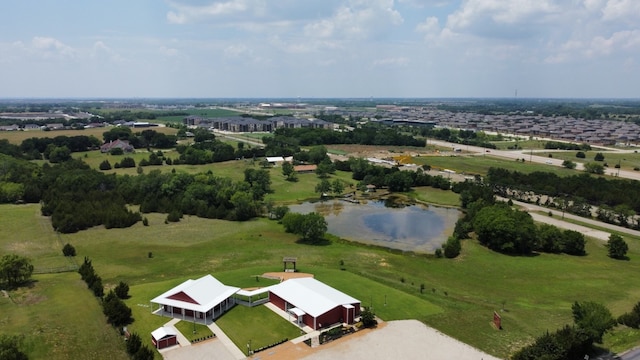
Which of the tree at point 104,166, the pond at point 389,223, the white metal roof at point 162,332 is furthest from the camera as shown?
the tree at point 104,166

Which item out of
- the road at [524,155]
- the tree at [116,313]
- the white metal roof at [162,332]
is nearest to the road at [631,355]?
the white metal roof at [162,332]

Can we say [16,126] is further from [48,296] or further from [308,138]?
[48,296]

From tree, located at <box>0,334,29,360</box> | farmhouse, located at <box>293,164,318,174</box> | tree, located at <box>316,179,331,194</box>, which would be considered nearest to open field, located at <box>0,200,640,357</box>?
tree, located at <box>0,334,29,360</box>

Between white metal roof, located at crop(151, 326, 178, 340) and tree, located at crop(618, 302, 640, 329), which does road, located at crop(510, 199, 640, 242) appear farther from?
white metal roof, located at crop(151, 326, 178, 340)

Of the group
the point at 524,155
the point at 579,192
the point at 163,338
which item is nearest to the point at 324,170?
the point at 579,192

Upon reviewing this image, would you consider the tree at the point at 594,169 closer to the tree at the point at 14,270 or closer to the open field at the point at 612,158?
the open field at the point at 612,158

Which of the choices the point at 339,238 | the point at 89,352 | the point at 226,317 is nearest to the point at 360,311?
the point at 226,317
